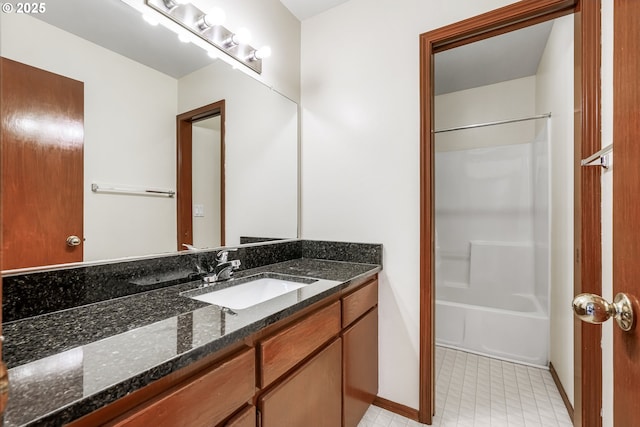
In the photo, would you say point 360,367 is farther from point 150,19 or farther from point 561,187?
point 150,19

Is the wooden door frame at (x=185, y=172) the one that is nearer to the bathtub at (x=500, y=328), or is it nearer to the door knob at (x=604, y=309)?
the door knob at (x=604, y=309)

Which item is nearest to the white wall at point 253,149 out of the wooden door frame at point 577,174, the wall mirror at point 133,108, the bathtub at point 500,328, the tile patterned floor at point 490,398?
the wall mirror at point 133,108

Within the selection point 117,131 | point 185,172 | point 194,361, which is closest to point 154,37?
point 117,131

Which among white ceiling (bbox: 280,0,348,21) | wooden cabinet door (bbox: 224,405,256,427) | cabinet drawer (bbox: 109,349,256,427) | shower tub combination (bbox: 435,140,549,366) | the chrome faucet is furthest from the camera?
shower tub combination (bbox: 435,140,549,366)

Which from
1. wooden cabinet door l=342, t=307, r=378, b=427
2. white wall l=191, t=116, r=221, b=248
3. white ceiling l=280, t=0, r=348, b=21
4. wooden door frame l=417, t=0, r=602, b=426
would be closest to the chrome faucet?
white wall l=191, t=116, r=221, b=248

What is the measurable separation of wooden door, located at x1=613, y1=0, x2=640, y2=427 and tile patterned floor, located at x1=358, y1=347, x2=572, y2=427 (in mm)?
1306

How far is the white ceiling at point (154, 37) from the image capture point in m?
1.01

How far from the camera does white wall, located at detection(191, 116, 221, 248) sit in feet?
4.74

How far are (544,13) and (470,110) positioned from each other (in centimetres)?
172

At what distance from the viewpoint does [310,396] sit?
1.11 meters

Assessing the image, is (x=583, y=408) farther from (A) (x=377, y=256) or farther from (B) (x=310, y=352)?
(B) (x=310, y=352)

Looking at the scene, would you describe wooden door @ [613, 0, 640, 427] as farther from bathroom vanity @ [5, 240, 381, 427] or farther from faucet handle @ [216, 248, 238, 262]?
faucet handle @ [216, 248, 238, 262]

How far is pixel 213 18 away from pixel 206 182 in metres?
0.77

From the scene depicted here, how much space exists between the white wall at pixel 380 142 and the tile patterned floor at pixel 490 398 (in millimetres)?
233
